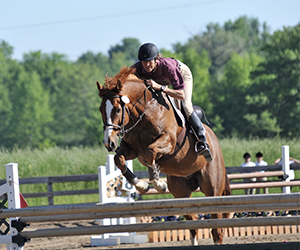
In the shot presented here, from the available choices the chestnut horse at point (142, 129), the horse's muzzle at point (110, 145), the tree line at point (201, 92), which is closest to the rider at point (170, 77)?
the chestnut horse at point (142, 129)

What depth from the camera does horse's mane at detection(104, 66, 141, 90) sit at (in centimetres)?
Answer: 456

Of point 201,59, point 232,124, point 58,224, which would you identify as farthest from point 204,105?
point 58,224

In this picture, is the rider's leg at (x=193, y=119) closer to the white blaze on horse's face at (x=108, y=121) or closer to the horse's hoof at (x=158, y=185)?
the horse's hoof at (x=158, y=185)

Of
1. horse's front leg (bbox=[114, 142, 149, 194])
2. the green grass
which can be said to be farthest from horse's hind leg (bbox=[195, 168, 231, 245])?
the green grass

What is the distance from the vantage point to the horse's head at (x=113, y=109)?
4.35 meters

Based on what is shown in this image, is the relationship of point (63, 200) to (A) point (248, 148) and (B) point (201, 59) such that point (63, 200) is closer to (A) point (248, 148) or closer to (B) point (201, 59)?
(A) point (248, 148)

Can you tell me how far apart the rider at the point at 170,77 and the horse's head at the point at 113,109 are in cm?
43

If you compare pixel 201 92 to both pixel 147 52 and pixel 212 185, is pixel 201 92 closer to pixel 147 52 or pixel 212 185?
pixel 212 185

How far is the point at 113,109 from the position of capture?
447 centimetres

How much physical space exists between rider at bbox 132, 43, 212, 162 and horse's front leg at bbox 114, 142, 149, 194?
784 mm

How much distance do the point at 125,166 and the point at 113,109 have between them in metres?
0.66

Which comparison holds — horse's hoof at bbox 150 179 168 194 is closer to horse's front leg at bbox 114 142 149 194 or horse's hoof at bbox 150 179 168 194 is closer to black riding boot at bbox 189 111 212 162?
horse's front leg at bbox 114 142 149 194

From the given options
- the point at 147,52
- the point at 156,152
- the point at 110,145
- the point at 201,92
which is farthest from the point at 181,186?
the point at 201,92

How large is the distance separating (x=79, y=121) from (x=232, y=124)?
66.5 ft
